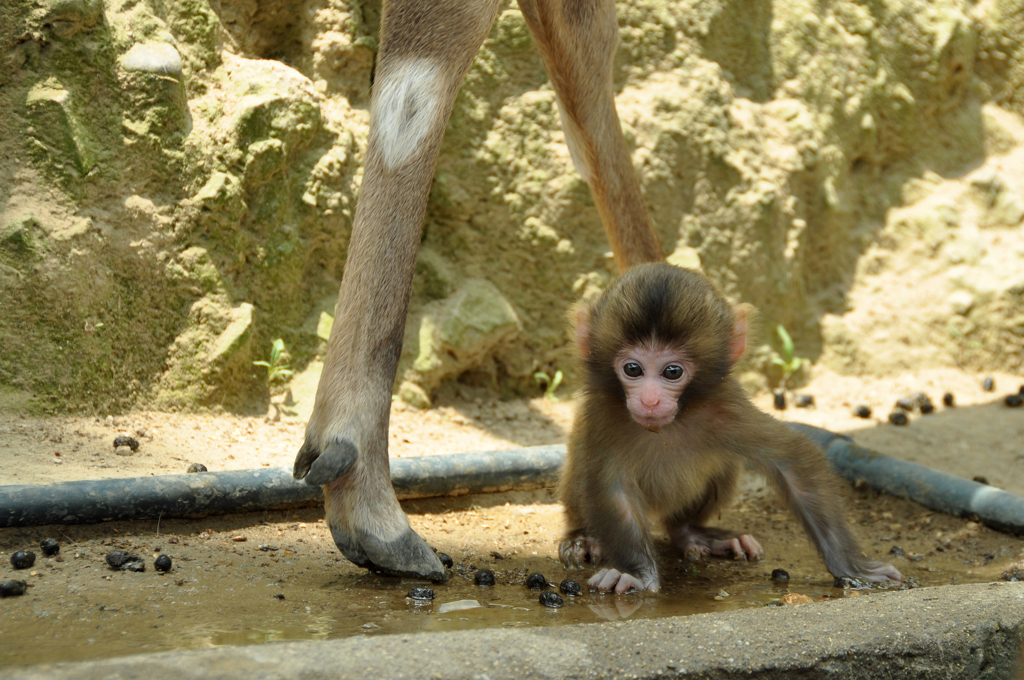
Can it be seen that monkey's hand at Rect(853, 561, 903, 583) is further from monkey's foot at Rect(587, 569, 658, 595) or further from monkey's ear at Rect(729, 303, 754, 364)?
monkey's ear at Rect(729, 303, 754, 364)

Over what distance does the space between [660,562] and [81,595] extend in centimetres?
232

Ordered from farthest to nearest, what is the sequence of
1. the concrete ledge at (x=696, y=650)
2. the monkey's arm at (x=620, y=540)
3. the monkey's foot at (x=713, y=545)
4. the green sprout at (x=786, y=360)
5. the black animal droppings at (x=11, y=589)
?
the green sprout at (x=786, y=360), the monkey's foot at (x=713, y=545), the monkey's arm at (x=620, y=540), the black animal droppings at (x=11, y=589), the concrete ledge at (x=696, y=650)

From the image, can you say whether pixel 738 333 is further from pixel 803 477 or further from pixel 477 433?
pixel 477 433

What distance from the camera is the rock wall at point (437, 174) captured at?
16.1ft

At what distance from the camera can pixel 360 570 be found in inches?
135

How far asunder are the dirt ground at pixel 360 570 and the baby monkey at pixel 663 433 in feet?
0.65

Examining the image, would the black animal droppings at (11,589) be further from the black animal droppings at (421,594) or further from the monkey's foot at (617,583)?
the monkey's foot at (617,583)

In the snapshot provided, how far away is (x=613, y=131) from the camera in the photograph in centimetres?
470

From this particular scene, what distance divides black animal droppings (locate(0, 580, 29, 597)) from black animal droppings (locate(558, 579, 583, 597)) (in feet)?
5.74

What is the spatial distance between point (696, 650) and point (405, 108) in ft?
6.61

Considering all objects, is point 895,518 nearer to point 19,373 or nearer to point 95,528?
point 95,528

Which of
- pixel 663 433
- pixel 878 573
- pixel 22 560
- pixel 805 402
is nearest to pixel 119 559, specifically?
pixel 22 560

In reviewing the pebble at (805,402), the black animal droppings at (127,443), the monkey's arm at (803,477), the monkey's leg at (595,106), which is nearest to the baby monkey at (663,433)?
the monkey's arm at (803,477)

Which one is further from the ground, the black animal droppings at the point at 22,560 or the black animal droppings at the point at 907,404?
the black animal droppings at the point at 907,404
